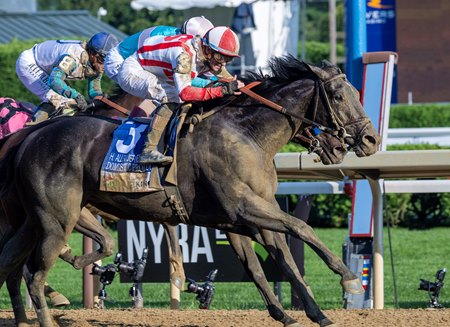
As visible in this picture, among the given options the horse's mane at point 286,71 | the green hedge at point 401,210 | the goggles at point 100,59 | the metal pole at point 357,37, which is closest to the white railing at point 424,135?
the green hedge at point 401,210

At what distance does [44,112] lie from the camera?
328 inches

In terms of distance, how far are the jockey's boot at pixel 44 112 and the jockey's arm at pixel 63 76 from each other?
0.27 meters

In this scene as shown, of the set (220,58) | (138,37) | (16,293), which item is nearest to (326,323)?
(220,58)

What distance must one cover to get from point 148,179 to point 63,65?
184cm

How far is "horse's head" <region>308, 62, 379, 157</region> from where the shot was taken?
6547 mm

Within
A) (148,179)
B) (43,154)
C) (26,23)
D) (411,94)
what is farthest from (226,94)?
(26,23)

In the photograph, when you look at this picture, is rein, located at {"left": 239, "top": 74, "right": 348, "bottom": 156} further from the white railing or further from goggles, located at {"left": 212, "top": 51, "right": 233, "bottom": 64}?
the white railing

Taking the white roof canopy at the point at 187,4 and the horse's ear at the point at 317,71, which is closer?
the horse's ear at the point at 317,71

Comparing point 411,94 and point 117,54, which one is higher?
point 117,54

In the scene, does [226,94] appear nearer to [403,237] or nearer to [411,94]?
[403,237]

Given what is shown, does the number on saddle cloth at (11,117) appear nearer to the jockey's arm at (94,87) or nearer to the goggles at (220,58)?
the jockey's arm at (94,87)

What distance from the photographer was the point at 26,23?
2920cm

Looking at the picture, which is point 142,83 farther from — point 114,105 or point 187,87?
point 114,105

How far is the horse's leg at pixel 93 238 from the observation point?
292 inches
